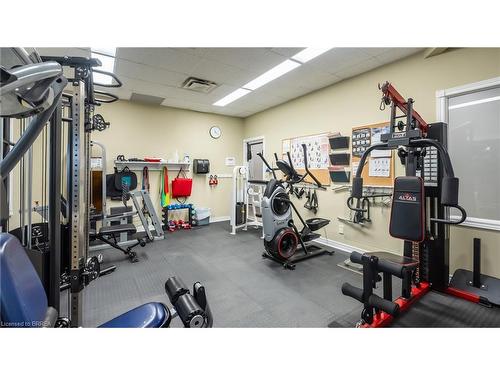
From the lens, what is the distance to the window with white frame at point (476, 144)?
2.42m

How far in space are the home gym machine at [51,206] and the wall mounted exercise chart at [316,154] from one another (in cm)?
336

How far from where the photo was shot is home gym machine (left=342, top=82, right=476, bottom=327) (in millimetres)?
1750

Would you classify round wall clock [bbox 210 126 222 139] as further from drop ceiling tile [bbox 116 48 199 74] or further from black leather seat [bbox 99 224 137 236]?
black leather seat [bbox 99 224 137 236]

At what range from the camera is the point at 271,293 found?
2400 millimetres

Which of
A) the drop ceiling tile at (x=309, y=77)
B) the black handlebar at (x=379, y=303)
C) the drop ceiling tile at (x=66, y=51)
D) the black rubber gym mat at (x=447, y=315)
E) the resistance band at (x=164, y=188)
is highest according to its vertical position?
the drop ceiling tile at (x=309, y=77)

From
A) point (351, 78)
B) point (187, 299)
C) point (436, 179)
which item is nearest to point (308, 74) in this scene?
point (351, 78)

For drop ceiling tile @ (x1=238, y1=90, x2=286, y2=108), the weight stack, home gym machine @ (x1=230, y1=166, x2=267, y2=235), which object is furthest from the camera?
the weight stack

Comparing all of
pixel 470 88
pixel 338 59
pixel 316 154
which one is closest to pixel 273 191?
pixel 316 154

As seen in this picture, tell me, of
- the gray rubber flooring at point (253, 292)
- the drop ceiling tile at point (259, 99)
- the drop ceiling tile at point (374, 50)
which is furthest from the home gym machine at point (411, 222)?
the drop ceiling tile at point (259, 99)

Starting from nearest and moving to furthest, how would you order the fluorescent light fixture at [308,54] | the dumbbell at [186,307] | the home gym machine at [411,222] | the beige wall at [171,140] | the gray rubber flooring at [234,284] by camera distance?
1. the dumbbell at [186,307]
2. the home gym machine at [411,222]
3. the gray rubber flooring at [234,284]
4. the fluorescent light fixture at [308,54]
5. the beige wall at [171,140]

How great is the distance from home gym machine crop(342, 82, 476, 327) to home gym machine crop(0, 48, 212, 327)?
1355 mm

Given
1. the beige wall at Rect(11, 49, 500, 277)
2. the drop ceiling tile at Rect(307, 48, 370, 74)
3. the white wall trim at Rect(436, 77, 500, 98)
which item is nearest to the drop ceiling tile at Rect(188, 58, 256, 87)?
the drop ceiling tile at Rect(307, 48, 370, 74)

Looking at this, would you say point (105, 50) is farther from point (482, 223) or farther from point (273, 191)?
point (482, 223)

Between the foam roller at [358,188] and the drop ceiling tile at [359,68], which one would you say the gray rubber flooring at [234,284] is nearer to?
the foam roller at [358,188]
